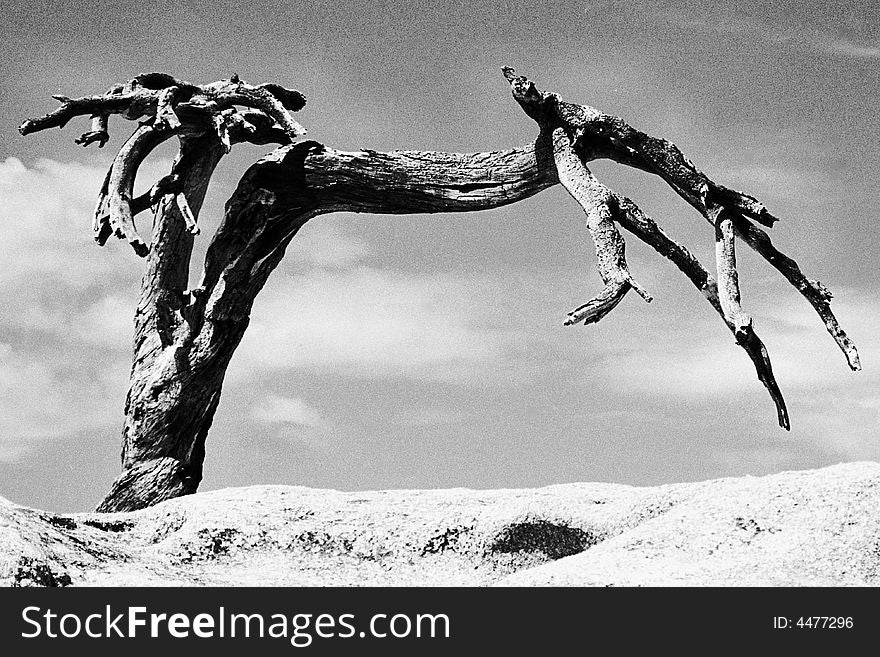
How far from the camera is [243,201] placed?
21.5 feet

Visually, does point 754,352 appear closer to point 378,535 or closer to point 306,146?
point 378,535

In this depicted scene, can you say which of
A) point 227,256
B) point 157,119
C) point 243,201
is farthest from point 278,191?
point 157,119

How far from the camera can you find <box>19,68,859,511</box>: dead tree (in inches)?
241

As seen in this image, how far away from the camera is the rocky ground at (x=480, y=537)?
3.93 metres

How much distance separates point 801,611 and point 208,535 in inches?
117

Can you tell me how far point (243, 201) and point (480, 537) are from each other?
8.91 feet

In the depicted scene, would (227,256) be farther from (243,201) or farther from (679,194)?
(679,194)

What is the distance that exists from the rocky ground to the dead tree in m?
1.00

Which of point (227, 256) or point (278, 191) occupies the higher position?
point (278, 191)

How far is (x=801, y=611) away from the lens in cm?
350

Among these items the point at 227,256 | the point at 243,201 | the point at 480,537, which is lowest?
the point at 480,537

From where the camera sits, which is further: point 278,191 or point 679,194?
point 278,191

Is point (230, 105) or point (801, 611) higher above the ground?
point (230, 105)

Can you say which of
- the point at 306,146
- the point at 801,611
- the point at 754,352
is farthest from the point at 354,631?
the point at 306,146
